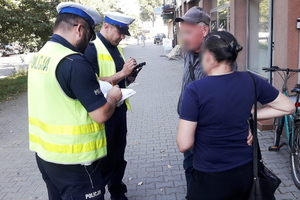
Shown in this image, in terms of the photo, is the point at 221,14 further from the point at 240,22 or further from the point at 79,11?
the point at 79,11

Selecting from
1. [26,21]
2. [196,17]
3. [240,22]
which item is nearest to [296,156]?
[196,17]

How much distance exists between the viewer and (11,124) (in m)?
7.81

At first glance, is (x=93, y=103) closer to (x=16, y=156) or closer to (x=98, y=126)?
(x=98, y=126)

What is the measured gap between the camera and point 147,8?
87.8 meters

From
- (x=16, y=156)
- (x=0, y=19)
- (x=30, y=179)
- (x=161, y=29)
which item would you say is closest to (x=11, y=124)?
(x=16, y=156)

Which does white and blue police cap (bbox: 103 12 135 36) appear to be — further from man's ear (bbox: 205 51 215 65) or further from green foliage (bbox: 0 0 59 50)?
green foliage (bbox: 0 0 59 50)

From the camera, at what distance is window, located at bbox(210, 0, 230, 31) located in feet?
35.0

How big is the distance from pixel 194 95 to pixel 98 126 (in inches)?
28.9

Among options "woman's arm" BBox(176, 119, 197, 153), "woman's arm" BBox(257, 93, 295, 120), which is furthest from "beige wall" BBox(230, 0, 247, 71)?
"woman's arm" BBox(176, 119, 197, 153)

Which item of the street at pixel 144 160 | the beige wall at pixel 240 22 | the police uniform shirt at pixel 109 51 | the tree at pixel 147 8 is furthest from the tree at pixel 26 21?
the tree at pixel 147 8

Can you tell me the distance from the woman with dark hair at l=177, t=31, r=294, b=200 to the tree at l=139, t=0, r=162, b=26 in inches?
3494

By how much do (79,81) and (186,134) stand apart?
0.73 m

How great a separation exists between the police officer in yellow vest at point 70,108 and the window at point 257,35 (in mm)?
5898

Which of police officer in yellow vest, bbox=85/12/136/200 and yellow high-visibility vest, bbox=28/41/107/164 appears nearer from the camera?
yellow high-visibility vest, bbox=28/41/107/164
